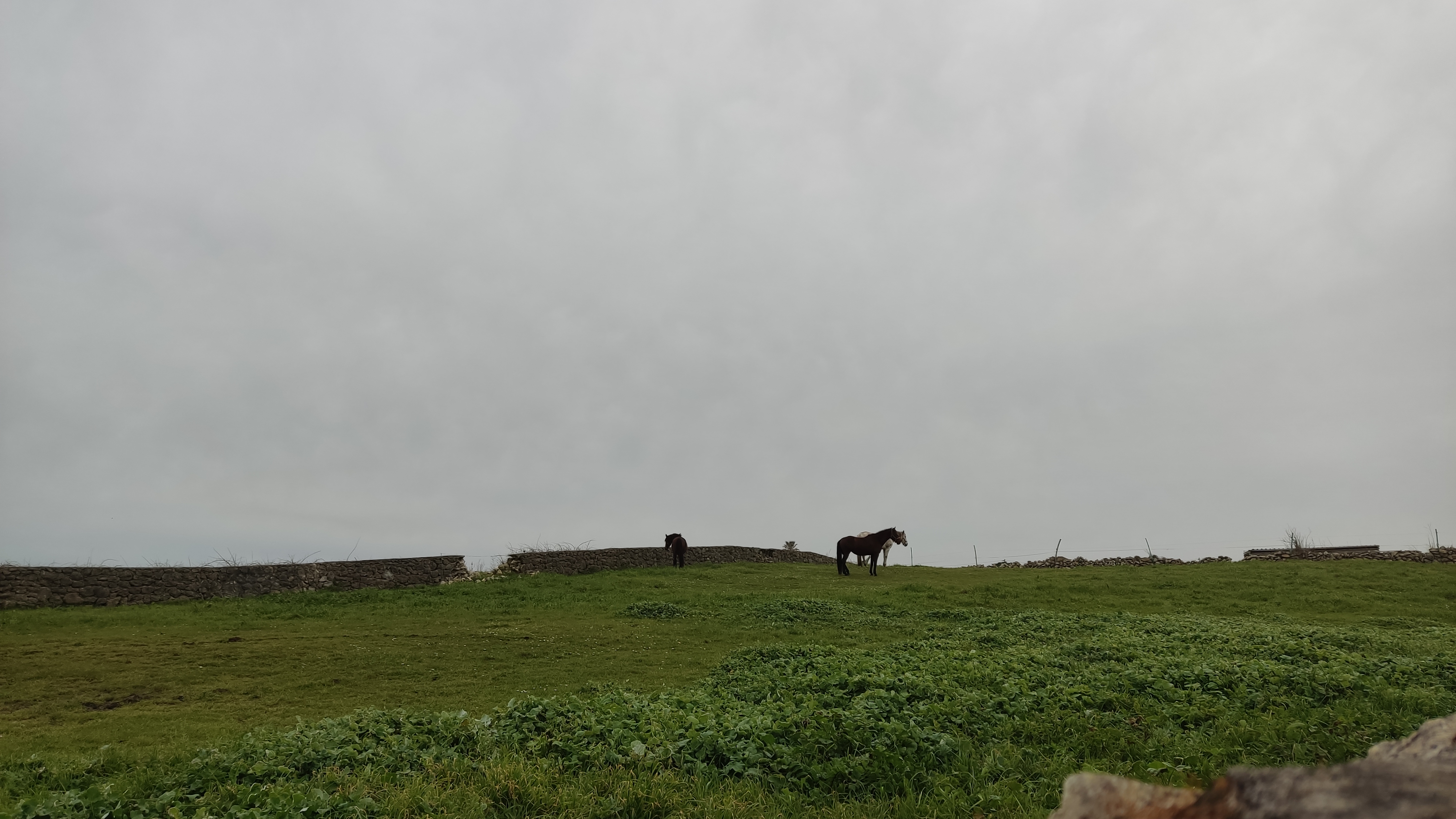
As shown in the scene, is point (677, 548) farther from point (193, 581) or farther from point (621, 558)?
point (193, 581)

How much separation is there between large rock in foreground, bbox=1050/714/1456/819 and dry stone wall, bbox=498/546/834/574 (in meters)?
38.7

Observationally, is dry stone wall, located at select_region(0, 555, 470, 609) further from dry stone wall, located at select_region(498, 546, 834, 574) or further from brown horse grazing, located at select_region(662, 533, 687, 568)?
brown horse grazing, located at select_region(662, 533, 687, 568)

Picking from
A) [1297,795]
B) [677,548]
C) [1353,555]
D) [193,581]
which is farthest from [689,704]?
[1353,555]

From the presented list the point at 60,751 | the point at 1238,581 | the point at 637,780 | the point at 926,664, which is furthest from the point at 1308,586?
the point at 60,751

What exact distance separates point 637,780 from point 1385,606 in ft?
99.0

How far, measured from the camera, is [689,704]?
11117 mm

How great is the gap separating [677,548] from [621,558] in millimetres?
3221

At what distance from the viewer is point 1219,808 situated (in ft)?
7.89

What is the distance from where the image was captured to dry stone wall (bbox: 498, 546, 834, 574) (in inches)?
1571

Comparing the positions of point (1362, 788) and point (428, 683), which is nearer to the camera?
point (1362, 788)

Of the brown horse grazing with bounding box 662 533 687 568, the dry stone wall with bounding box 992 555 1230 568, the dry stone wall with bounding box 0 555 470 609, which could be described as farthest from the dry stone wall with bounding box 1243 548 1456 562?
the dry stone wall with bounding box 0 555 470 609

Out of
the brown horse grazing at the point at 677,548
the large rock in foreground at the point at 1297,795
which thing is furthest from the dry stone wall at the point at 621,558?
the large rock in foreground at the point at 1297,795

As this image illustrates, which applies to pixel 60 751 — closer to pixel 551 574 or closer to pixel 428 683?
pixel 428 683

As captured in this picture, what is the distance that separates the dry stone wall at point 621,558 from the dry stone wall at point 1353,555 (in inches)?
1059
